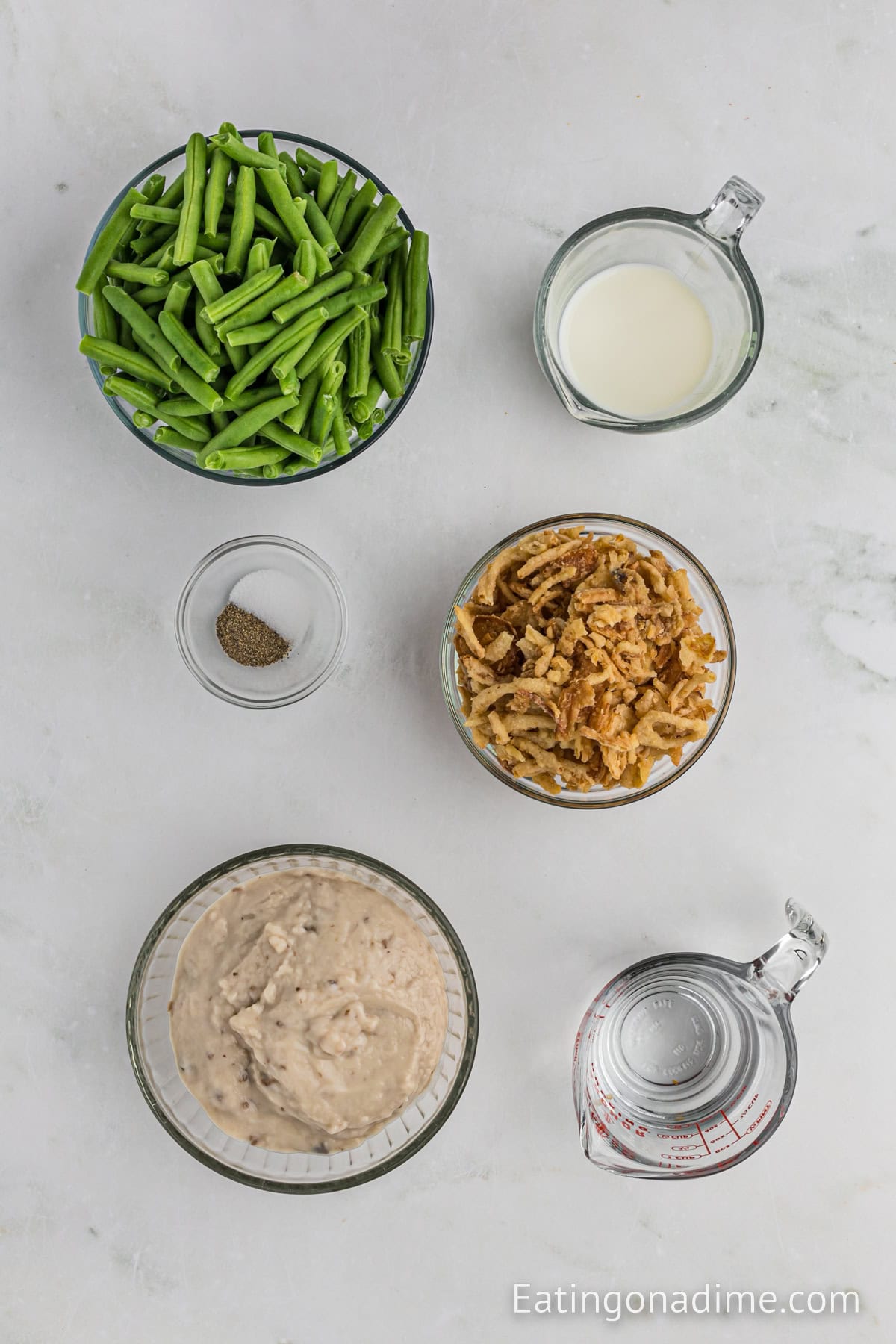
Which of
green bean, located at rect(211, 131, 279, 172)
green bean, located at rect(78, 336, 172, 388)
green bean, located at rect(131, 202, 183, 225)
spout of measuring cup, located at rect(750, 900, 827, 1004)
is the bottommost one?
spout of measuring cup, located at rect(750, 900, 827, 1004)

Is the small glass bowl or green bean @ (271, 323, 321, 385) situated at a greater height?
green bean @ (271, 323, 321, 385)

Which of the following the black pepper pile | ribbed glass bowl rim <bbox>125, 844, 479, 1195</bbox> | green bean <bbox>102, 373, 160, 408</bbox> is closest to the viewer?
green bean <bbox>102, 373, 160, 408</bbox>

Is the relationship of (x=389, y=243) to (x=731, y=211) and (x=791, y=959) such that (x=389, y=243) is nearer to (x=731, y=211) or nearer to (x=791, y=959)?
(x=731, y=211)

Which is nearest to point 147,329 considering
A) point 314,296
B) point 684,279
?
point 314,296

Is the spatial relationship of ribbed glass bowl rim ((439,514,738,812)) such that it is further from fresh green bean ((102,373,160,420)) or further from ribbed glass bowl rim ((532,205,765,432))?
fresh green bean ((102,373,160,420))

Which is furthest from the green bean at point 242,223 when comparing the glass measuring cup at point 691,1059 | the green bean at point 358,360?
the glass measuring cup at point 691,1059

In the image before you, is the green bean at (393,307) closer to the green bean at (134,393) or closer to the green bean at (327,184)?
the green bean at (327,184)

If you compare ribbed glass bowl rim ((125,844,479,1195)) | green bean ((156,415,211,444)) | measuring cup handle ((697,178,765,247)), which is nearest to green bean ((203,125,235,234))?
green bean ((156,415,211,444))
